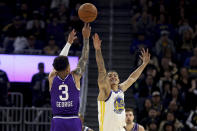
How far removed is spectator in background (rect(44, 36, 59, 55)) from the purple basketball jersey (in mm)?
7450

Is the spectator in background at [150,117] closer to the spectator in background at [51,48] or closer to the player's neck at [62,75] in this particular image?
the spectator in background at [51,48]

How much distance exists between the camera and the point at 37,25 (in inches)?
692

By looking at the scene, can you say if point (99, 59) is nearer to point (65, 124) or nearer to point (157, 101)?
point (65, 124)

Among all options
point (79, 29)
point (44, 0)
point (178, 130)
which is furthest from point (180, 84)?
point (44, 0)

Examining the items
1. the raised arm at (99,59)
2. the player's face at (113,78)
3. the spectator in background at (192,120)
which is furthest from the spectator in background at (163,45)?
the raised arm at (99,59)

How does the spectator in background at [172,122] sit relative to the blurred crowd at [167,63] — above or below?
below

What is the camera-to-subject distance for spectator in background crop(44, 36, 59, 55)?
15789 mm

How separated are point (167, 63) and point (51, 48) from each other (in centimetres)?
363

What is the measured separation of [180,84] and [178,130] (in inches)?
72.9

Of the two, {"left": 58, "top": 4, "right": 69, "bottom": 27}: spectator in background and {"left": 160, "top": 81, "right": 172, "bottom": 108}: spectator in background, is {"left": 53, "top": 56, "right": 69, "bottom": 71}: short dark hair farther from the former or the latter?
{"left": 58, "top": 4, "right": 69, "bottom": 27}: spectator in background

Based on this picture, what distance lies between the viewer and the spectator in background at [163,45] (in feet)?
54.2

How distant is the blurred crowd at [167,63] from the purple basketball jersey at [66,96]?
5.76 m

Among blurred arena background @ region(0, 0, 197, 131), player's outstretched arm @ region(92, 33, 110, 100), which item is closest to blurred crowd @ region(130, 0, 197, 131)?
blurred arena background @ region(0, 0, 197, 131)

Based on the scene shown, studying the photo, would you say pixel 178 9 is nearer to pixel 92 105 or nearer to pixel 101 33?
pixel 101 33
